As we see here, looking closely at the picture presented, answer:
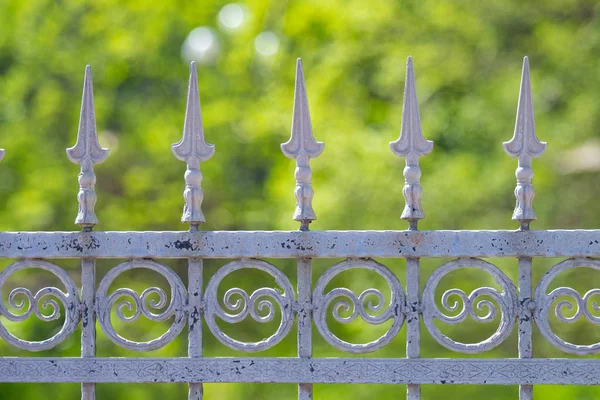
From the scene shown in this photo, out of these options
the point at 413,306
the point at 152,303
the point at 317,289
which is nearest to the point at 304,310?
the point at 317,289

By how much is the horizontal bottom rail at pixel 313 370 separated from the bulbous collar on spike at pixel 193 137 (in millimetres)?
692

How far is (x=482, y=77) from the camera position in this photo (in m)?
7.91

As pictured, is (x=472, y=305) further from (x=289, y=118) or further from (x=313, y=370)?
(x=289, y=118)

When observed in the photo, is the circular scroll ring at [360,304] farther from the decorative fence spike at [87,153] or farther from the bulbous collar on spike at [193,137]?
the decorative fence spike at [87,153]

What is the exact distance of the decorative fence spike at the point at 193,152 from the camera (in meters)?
2.73

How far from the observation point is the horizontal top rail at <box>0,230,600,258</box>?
103 inches

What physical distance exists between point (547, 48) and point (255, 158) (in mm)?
4729

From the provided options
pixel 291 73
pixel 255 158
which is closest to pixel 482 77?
pixel 291 73

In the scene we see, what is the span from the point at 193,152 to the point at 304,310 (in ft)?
2.16

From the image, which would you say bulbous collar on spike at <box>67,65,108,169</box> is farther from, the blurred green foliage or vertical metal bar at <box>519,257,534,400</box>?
the blurred green foliage

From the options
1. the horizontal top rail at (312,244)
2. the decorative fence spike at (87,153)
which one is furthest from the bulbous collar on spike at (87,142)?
the horizontal top rail at (312,244)

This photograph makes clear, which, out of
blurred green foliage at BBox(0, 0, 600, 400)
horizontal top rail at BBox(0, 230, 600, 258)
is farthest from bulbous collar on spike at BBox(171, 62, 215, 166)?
blurred green foliage at BBox(0, 0, 600, 400)

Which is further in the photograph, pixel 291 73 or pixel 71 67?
pixel 71 67

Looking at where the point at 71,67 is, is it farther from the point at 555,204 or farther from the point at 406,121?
the point at 406,121
